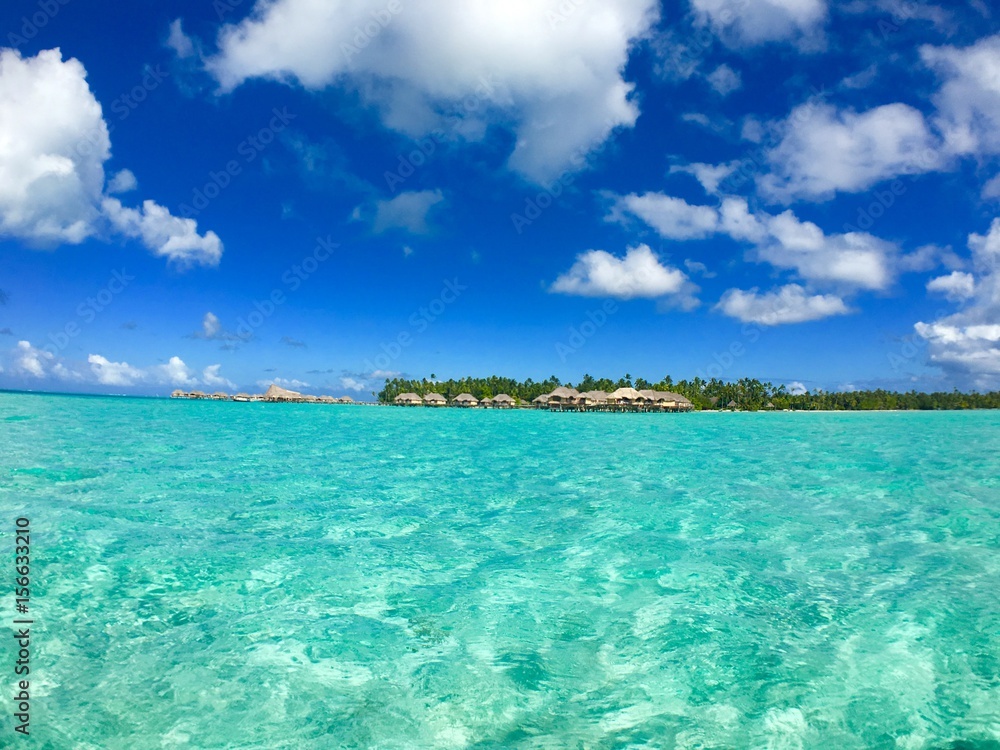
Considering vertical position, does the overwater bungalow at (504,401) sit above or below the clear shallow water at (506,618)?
above

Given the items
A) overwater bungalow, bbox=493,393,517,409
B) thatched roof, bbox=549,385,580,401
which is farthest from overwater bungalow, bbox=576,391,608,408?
overwater bungalow, bbox=493,393,517,409

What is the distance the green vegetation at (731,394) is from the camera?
376 ft

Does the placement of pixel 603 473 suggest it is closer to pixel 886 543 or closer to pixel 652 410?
pixel 886 543

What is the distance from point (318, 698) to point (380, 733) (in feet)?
2.56

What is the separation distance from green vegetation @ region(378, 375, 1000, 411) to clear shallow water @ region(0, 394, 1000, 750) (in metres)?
107

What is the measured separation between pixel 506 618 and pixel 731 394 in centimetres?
11912

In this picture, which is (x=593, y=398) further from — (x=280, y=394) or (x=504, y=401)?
(x=280, y=394)

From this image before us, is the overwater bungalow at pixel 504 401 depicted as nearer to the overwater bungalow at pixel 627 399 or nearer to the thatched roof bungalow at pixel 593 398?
the thatched roof bungalow at pixel 593 398

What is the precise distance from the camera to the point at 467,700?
450cm

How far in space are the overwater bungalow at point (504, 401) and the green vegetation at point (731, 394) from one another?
542cm

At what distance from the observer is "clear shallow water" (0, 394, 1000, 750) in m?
4.21

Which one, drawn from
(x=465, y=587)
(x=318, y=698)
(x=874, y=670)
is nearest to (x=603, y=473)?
(x=465, y=587)

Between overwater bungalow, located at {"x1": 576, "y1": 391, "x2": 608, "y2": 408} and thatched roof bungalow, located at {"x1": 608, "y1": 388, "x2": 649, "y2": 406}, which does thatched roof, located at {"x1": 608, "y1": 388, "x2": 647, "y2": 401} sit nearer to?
thatched roof bungalow, located at {"x1": 608, "y1": 388, "x2": 649, "y2": 406}

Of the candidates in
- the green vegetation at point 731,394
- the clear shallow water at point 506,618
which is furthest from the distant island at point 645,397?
the clear shallow water at point 506,618
